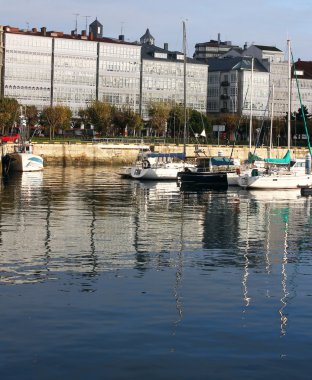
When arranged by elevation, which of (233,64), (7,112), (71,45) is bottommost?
(7,112)

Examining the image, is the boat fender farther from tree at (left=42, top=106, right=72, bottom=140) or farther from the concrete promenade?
tree at (left=42, top=106, right=72, bottom=140)

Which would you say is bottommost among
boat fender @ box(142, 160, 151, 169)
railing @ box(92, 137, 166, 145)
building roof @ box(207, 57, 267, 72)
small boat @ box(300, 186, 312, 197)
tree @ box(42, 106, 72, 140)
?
small boat @ box(300, 186, 312, 197)

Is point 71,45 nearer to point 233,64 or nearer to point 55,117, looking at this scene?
point 55,117

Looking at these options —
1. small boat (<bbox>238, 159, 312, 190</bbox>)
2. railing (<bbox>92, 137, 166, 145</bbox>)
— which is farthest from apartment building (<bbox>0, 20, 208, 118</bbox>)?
small boat (<bbox>238, 159, 312, 190</bbox>)

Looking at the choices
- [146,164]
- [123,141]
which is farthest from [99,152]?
[146,164]

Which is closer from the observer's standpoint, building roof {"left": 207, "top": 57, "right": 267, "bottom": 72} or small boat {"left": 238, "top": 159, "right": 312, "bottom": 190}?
small boat {"left": 238, "top": 159, "right": 312, "bottom": 190}

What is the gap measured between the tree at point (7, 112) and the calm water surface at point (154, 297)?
76.9 metres

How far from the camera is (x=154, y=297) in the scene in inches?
873

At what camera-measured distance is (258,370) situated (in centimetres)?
1667

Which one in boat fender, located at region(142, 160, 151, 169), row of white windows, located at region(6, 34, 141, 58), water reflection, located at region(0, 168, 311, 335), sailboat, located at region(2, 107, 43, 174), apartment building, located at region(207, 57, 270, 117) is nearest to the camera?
water reflection, located at region(0, 168, 311, 335)

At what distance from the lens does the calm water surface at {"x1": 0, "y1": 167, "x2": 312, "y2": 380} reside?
17031 millimetres

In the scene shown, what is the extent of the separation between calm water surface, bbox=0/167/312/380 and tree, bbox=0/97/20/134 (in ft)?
252

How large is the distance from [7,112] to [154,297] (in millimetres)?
100695

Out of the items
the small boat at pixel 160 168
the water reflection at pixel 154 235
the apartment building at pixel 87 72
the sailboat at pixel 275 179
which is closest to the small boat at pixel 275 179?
the sailboat at pixel 275 179
